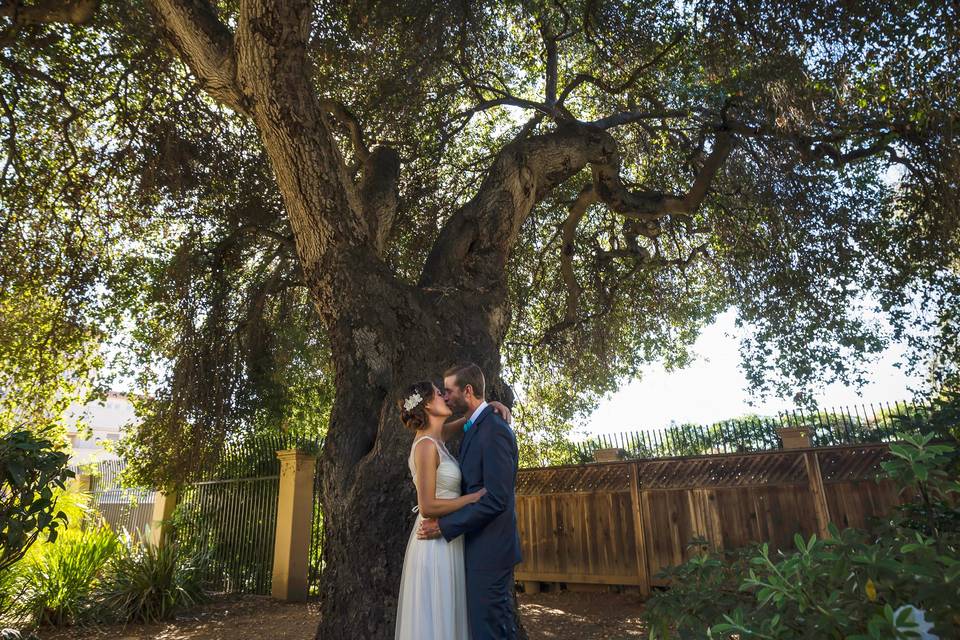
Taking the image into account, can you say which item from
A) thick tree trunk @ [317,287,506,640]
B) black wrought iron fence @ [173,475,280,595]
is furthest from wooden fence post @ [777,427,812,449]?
black wrought iron fence @ [173,475,280,595]

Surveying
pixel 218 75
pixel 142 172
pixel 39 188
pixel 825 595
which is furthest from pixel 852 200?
pixel 39 188

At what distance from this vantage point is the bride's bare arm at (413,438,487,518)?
3.31m

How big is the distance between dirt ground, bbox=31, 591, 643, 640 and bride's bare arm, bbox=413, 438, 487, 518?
4.41 m

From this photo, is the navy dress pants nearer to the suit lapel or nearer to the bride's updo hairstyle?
the suit lapel

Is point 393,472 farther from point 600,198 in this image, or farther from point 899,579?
point 600,198

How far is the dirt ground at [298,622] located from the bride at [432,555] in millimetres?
4139

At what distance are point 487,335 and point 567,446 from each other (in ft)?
26.5

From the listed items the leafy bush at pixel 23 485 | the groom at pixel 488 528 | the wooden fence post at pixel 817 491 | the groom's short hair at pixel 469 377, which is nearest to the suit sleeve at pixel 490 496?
the groom at pixel 488 528

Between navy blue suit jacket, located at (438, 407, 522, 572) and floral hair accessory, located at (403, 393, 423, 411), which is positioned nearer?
navy blue suit jacket, located at (438, 407, 522, 572)

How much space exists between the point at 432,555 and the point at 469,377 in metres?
1.03

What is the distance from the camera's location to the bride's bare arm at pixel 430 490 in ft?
10.9

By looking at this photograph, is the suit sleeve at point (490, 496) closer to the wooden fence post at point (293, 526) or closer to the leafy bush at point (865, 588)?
the leafy bush at point (865, 588)

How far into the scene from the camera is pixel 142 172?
8.53 metres

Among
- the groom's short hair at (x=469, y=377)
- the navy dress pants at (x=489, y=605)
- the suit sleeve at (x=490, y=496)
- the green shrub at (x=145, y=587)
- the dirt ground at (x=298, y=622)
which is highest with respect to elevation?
the groom's short hair at (x=469, y=377)
